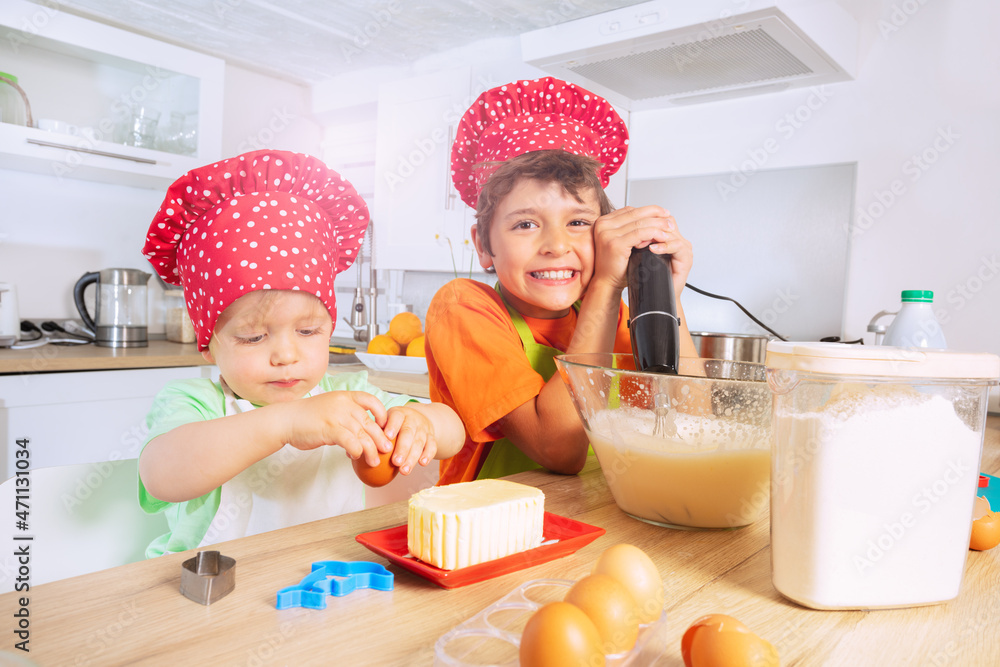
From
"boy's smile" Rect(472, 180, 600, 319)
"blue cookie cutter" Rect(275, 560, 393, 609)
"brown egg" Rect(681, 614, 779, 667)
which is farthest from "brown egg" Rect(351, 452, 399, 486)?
"boy's smile" Rect(472, 180, 600, 319)

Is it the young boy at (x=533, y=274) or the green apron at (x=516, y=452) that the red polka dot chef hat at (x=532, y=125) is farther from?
the green apron at (x=516, y=452)

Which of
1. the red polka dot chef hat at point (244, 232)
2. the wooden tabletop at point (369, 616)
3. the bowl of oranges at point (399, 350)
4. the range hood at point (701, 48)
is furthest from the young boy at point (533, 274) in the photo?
the bowl of oranges at point (399, 350)

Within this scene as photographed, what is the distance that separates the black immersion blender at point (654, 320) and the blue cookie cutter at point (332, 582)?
1.08ft

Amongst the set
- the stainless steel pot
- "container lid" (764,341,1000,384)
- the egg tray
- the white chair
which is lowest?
the white chair

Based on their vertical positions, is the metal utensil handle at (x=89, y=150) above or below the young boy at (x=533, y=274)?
above

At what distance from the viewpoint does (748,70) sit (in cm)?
184

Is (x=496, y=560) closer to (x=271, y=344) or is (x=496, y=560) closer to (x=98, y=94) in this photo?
(x=271, y=344)

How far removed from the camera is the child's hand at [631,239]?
83cm

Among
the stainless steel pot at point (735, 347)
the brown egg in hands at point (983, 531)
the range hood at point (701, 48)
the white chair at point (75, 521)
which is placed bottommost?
the white chair at point (75, 521)

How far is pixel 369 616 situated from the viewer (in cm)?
42

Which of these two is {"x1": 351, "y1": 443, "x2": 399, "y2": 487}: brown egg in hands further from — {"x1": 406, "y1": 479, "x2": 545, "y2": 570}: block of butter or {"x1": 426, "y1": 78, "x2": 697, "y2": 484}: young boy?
{"x1": 426, "y1": 78, "x2": 697, "y2": 484}: young boy

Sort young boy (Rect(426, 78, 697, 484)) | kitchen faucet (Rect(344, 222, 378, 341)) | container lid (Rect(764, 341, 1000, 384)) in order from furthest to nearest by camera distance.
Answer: kitchen faucet (Rect(344, 222, 378, 341)) → young boy (Rect(426, 78, 697, 484)) → container lid (Rect(764, 341, 1000, 384))

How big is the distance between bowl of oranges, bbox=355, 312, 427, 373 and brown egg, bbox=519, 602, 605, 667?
Answer: 166 cm

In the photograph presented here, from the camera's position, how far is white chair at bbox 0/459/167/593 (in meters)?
0.67
